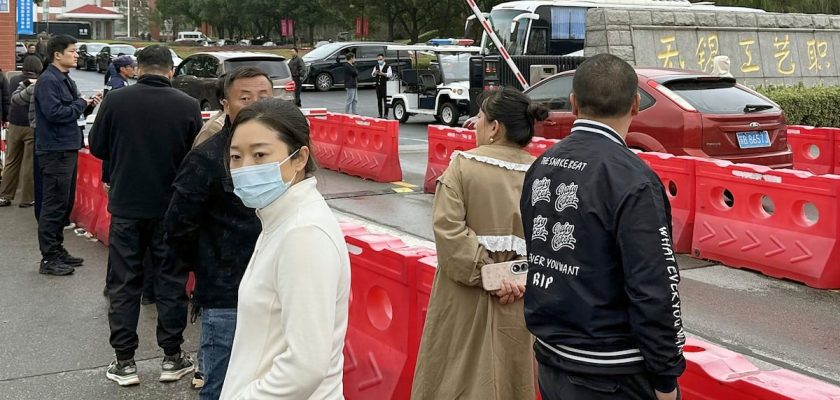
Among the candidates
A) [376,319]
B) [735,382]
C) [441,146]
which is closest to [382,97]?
[441,146]

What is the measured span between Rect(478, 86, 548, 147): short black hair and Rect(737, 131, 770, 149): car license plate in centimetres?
641

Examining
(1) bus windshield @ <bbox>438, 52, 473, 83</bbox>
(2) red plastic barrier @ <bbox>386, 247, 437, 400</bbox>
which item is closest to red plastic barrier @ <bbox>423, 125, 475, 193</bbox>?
(2) red plastic barrier @ <bbox>386, 247, 437, 400</bbox>

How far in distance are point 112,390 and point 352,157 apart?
902cm

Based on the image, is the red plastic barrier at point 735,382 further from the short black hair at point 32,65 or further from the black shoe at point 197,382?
the short black hair at point 32,65

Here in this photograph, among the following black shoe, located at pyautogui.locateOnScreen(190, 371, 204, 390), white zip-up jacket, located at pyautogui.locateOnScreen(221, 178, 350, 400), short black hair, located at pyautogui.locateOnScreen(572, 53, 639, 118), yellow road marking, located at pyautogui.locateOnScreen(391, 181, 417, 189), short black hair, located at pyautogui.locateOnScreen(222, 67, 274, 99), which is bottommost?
black shoe, located at pyautogui.locateOnScreen(190, 371, 204, 390)

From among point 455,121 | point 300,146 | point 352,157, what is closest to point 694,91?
point 352,157

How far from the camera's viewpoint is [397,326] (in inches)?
186

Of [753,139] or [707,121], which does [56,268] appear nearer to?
[707,121]

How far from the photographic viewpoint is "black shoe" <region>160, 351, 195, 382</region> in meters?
5.38

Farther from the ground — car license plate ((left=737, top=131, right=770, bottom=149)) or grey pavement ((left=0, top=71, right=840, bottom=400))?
car license plate ((left=737, top=131, right=770, bottom=149))

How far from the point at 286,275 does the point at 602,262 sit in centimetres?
86

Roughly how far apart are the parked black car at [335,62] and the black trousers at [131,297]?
1179 inches

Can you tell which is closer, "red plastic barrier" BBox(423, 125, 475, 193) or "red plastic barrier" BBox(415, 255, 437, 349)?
"red plastic barrier" BBox(415, 255, 437, 349)

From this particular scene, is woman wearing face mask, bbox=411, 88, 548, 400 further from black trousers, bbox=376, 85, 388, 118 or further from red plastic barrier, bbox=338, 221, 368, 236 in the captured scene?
black trousers, bbox=376, 85, 388, 118
